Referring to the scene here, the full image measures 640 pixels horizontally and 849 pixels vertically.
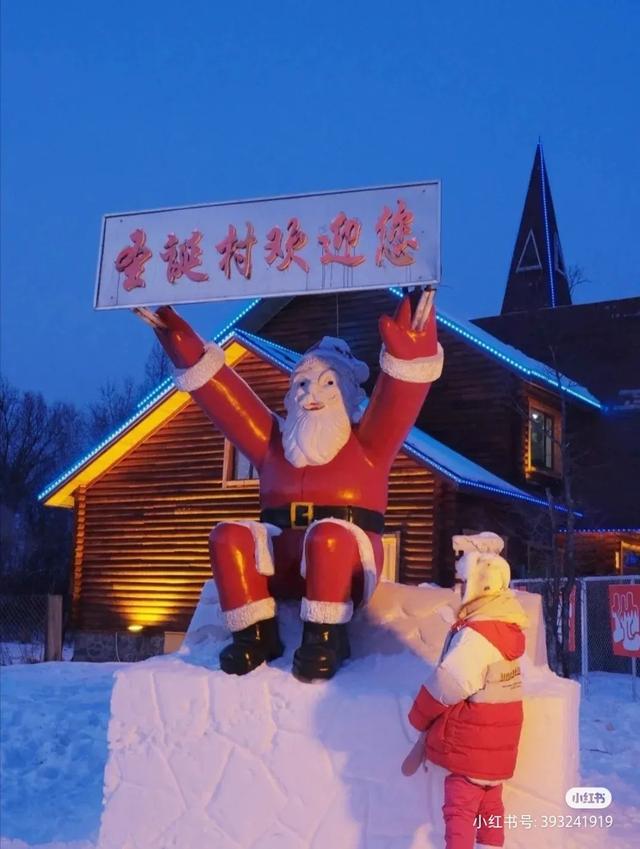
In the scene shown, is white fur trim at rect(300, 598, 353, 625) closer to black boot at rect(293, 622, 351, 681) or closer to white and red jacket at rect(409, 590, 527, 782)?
black boot at rect(293, 622, 351, 681)

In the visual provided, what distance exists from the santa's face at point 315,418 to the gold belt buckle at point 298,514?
189mm

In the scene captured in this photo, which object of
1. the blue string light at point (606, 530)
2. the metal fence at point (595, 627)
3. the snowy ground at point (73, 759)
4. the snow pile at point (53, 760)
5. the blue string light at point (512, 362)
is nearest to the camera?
the snowy ground at point (73, 759)

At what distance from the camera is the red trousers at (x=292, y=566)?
3682 millimetres

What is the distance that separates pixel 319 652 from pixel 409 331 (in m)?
1.39

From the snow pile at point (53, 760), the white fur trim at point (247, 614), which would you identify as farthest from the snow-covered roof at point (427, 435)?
the white fur trim at point (247, 614)

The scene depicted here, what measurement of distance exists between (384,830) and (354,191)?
2.62m

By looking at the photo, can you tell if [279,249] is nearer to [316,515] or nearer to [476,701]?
[316,515]

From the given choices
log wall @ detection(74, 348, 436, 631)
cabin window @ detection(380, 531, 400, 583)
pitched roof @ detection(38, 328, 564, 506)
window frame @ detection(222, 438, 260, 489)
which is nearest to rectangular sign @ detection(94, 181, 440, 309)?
pitched roof @ detection(38, 328, 564, 506)

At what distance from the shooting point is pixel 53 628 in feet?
45.7

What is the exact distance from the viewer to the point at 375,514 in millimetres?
4137

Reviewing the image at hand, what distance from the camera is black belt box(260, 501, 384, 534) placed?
4.03 meters

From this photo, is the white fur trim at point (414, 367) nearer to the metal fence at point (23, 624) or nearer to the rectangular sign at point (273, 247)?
the rectangular sign at point (273, 247)

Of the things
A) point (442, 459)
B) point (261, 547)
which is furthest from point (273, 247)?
point (442, 459)

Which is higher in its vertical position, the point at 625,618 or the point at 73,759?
the point at 625,618
